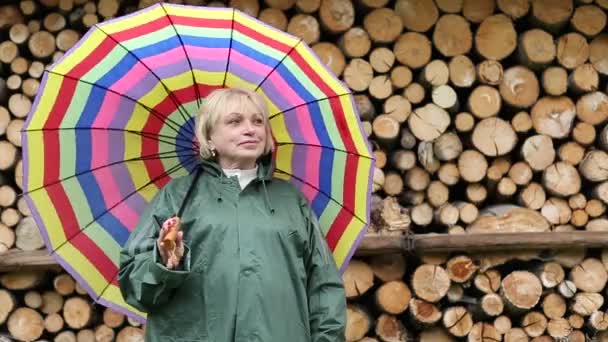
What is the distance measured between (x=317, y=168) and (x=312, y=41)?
119 cm

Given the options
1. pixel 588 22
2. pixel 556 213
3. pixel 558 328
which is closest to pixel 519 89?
pixel 588 22

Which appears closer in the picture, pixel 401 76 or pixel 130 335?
pixel 130 335

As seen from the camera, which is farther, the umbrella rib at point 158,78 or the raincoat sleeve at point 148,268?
the umbrella rib at point 158,78

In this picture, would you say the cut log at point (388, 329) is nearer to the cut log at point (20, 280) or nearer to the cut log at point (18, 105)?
the cut log at point (20, 280)

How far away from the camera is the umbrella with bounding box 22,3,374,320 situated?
87.2 inches

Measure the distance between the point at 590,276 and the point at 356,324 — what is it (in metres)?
1.05

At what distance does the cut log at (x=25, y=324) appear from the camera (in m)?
3.35

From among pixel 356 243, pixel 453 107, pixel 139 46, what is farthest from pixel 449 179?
pixel 139 46

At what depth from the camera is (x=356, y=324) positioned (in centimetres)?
335

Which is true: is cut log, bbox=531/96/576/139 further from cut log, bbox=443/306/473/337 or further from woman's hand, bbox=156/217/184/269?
woman's hand, bbox=156/217/184/269

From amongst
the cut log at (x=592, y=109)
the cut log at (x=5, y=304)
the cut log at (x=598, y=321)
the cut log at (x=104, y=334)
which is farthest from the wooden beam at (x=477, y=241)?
the cut log at (x=5, y=304)

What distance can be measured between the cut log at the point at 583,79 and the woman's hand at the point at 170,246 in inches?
87.0

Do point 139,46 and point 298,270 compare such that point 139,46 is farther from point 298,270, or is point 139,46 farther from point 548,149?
point 548,149

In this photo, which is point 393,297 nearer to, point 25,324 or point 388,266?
point 388,266
